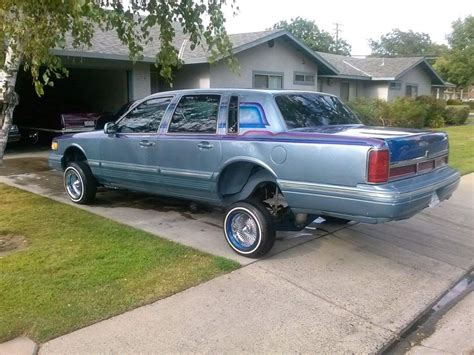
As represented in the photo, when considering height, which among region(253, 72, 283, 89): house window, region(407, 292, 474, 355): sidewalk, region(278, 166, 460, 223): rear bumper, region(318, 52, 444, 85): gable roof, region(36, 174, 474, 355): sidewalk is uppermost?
region(318, 52, 444, 85): gable roof

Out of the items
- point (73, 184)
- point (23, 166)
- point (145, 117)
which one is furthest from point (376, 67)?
point (145, 117)

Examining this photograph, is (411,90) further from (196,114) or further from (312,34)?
(312,34)

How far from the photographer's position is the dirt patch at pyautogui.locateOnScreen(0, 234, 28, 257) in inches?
213

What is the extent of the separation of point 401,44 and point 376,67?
256 feet

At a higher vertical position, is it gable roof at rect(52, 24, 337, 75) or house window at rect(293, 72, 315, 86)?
gable roof at rect(52, 24, 337, 75)

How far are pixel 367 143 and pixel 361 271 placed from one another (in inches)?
61.2

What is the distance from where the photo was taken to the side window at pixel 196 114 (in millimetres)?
5840

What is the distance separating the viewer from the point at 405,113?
70.4ft

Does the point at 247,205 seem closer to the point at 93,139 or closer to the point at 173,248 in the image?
the point at 173,248

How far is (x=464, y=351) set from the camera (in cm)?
376

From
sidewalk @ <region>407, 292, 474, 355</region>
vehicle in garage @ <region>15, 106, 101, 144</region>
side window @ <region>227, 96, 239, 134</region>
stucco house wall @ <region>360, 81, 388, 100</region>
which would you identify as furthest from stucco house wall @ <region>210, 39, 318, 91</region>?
sidewalk @ <region>407, 292, 474, 355</region>

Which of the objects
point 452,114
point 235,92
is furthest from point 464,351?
point 452,114

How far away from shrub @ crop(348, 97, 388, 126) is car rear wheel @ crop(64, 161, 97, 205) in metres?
14.6

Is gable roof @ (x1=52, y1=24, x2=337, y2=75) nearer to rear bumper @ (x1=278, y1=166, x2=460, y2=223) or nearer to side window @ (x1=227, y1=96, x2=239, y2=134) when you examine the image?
side window @ (x1=227, y1=96, x2=239, y2=134)
